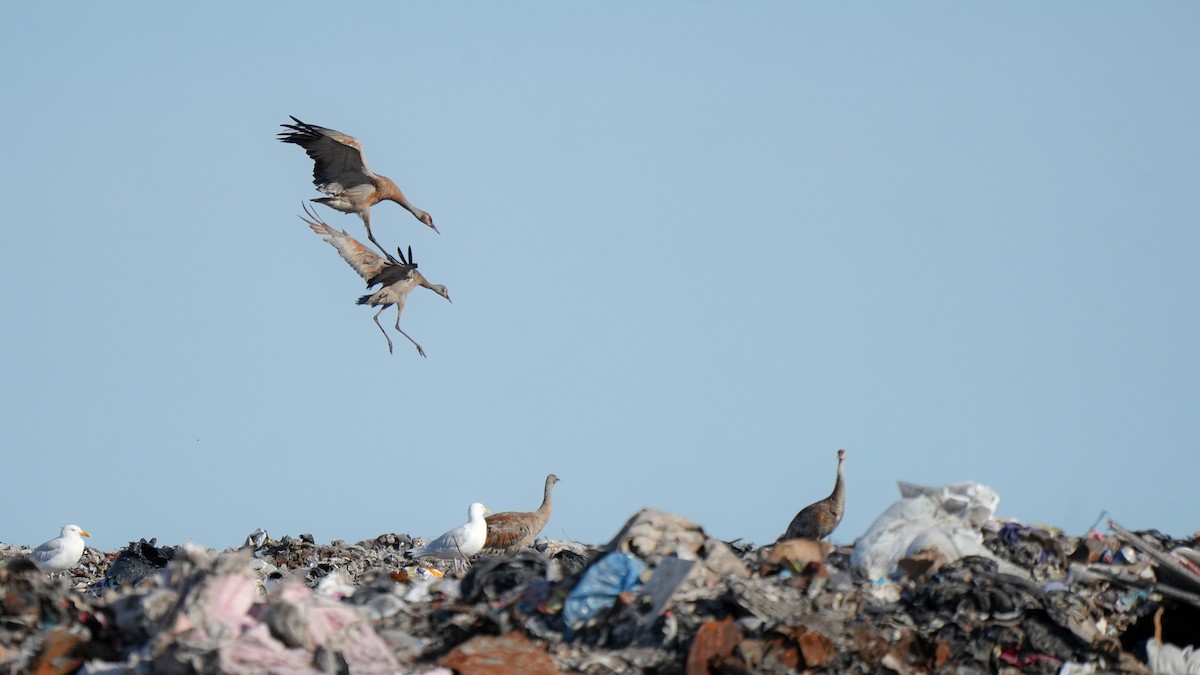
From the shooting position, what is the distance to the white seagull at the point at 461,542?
12938 millimetres

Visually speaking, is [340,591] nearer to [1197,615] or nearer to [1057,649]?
[1057,649]

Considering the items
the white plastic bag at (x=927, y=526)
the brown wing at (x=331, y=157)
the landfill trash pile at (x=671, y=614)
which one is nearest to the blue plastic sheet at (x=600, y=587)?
the landfill trash pile at (x=671, y=614)

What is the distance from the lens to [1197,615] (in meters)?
7.05

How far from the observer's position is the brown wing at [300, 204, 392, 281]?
15000mm

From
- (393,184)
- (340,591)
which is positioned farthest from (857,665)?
(393,184)

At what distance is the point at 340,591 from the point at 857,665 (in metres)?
2.64

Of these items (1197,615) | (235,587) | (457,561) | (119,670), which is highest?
(457,561)

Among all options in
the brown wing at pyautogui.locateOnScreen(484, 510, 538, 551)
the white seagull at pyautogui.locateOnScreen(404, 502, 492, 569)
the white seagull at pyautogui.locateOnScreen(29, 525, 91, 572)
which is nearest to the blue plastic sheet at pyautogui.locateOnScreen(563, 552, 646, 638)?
the white seagull at pyautogui.locateOnScreen(404, 502, 492, 569)

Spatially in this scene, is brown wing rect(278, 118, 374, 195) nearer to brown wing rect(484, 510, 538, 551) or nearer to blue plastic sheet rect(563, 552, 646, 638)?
brown wing rect(484, 510, 538, 551)

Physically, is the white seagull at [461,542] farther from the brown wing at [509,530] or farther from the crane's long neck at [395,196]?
the crane's long neck at [395,196]

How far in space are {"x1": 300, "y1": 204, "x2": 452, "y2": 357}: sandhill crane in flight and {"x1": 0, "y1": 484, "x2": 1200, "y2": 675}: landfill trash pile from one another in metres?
7.81

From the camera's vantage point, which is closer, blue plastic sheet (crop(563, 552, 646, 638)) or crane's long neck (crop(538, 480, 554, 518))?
blue plastic sheet (crop(563, 552, 646, 638))

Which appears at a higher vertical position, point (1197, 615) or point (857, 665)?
point (1197, 615)

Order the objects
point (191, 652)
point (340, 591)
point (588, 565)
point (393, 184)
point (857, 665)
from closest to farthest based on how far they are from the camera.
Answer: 1. point (191, 652)
2. point (857, 665)
3. point (588, 565)
4. point (340, 591)
5. point (393, 184)
